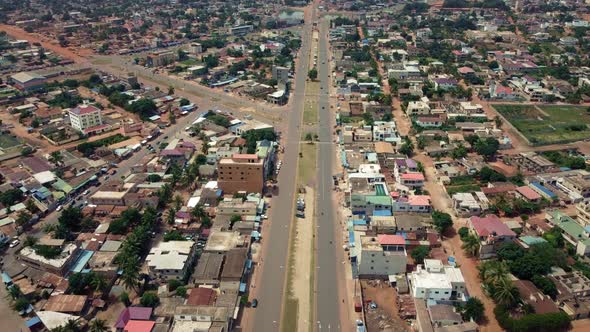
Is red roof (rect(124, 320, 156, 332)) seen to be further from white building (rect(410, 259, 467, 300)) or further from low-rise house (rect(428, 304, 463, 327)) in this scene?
low-rise house (rect(428, 304, 463, 327))

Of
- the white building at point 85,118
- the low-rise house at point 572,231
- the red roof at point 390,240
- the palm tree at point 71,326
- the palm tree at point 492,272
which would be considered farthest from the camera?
the white building at point 85,118

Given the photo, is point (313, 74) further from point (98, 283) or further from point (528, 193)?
point (98, 283)

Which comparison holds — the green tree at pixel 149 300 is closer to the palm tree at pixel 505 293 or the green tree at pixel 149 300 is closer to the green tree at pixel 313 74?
the palm tree at pixel 505 293

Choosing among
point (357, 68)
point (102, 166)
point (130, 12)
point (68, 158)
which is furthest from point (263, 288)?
point (130, 12)

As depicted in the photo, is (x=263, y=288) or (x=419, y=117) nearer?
(x=263, y=288)

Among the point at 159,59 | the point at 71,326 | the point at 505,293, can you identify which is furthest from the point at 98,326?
the point at 159,59

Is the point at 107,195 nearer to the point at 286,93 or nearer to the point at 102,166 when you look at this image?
the point at 102,166

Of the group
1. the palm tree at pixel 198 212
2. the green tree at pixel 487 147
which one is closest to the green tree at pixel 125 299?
the palm tree at pixel 198 212
